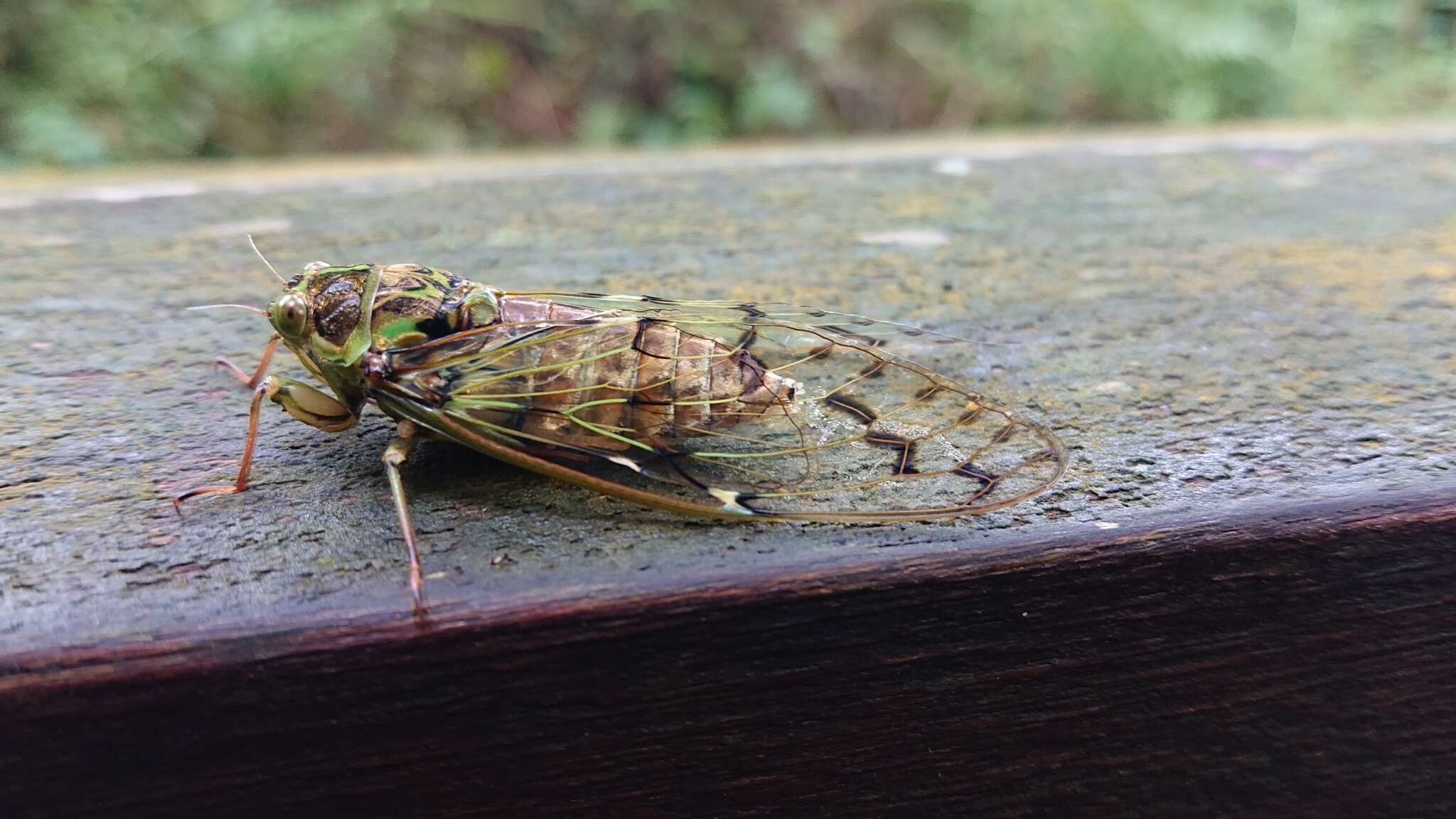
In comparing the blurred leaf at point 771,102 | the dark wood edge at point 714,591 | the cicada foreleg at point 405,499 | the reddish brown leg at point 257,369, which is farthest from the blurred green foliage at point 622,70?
the dark wood edge at point 714,591

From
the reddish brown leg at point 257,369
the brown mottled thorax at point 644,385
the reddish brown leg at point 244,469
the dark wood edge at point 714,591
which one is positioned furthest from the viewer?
the reddish brown leg at point 257,369

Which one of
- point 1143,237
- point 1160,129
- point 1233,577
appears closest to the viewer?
Answer: point 1233,577

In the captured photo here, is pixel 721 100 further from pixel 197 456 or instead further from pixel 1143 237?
pixel 197 456

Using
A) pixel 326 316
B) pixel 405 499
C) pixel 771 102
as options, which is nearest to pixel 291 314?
pixel 326 316

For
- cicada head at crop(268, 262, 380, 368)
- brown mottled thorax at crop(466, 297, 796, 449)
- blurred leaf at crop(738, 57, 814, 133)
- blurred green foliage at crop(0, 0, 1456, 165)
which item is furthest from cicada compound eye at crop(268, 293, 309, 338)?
blurred leaf at crop(738, 57, 814, 133)

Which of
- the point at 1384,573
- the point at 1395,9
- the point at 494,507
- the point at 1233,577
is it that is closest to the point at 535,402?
the point at 494,507

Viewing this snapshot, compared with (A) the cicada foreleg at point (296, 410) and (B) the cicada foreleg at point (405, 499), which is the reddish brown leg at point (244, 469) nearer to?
(A) the cicada foreleg at point (296, 410)

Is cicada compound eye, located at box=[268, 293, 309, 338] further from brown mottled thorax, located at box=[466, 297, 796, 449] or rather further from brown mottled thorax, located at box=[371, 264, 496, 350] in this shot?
brown mottled thorax, located at box=[466, 297, 796, 449]
